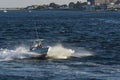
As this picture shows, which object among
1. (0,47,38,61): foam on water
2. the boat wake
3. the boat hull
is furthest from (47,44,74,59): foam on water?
(0,47,38,61): foam on water

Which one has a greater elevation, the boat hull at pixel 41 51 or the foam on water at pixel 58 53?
the boat hull at pixel 41 51

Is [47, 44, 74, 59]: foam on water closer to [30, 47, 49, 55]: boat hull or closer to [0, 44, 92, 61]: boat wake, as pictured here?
[0, 44, 92, 61]: boat wake

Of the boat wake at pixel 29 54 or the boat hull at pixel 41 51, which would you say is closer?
the boat hull at pixel 41 51

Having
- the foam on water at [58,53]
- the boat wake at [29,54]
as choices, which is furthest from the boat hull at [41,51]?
the foam on water at [58,53]

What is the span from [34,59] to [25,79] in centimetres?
1331

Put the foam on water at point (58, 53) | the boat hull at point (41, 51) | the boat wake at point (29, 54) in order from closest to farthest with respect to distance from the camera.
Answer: the boat hull at point (41, 51) → the boat wake at point (29, 54) → the foam on water at point (58, 53)

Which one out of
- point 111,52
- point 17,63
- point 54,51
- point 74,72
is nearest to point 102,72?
point 74,72

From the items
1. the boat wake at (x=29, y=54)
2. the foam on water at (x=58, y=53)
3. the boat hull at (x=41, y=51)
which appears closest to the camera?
the boat hull at (x=41, y=51)

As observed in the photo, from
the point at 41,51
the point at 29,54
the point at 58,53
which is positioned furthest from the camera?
the point at 58,53

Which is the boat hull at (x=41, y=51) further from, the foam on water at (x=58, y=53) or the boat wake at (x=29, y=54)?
the foam on water at (x=58, y=53)

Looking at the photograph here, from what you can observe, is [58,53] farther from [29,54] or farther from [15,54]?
[15,54]

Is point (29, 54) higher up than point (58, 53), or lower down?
higher up

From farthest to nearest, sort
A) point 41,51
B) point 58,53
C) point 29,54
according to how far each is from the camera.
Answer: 1. point 58,53
2. point 29,54
3. point 41,51

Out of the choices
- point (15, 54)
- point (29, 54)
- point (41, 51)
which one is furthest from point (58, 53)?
point (15, 54)
